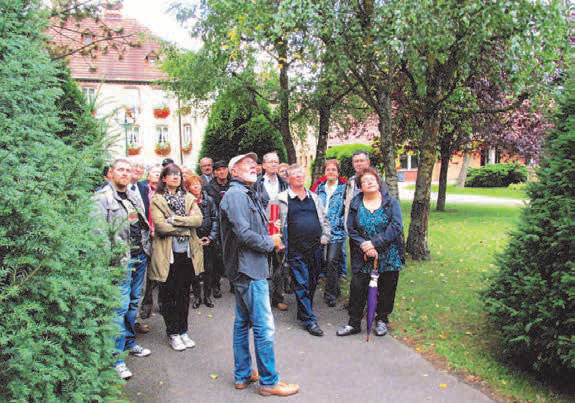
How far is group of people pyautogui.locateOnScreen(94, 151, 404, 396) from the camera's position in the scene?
441 centimetres

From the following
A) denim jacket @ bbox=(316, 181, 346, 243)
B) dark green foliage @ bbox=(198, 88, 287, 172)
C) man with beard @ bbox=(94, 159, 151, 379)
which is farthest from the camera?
dark green foliage @ bbox=(198, 88, 287, 172)

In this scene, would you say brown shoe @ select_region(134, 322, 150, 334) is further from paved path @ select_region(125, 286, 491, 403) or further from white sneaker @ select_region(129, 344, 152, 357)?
white sneaker @ select_region(129, 344, 152, 357)

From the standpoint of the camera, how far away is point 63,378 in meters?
2.35

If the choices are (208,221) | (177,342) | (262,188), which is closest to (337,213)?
(262,188)

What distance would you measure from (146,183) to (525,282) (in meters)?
5.13

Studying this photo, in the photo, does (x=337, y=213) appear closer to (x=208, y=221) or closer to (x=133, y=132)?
(x=208, y=221)

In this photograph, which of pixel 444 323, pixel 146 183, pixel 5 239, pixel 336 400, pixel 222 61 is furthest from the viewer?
pixel 222 61

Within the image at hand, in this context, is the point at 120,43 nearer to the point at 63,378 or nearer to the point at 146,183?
the point at 146,183

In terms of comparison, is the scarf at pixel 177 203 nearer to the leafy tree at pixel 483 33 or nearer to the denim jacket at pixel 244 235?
the denim jacket at pixel 244 235

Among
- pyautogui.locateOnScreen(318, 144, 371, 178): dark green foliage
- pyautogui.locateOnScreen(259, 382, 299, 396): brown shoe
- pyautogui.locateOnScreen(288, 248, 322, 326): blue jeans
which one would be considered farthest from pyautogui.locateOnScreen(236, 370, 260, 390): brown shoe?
pyautogui.locateOnScreen(318, 144, 371, 178): dark green foliage

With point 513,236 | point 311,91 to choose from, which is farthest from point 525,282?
point 311,91

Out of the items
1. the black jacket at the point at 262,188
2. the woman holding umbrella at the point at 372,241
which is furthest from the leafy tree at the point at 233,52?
the woman holding umbrella at the point at 372,241

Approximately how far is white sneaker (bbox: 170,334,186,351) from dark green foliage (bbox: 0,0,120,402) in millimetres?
2711

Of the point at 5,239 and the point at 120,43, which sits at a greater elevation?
the point at 120,43
